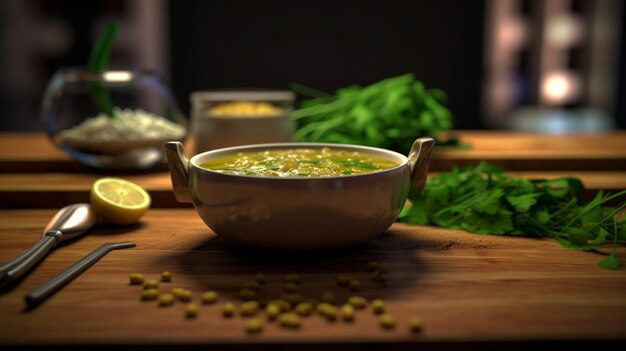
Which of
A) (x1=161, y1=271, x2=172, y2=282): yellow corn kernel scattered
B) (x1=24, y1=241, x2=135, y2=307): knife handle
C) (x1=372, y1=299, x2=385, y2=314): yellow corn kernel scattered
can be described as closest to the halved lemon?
(x1=24, y1=241, x2=135, y2=307): knife handle

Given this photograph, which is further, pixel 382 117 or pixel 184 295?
pixel 382 117

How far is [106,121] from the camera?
6.17ft

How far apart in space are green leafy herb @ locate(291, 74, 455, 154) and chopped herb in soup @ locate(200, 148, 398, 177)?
0.61 meters

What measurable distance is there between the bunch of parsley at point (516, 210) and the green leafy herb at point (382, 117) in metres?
0.54

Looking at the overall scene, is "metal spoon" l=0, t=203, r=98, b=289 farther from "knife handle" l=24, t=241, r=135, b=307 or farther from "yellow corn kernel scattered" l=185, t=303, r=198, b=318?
"yellow corn kernel scattered" l=185, t=303, r=198, b=318

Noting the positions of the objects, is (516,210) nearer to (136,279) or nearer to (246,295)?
(246,295)

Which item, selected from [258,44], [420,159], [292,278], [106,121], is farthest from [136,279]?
[258,44]

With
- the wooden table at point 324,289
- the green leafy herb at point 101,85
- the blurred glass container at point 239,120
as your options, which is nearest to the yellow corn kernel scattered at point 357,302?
the wooden table at point 324,289

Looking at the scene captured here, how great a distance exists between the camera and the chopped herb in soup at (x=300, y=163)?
1184mm

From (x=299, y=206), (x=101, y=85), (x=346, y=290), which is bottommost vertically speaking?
(x=346, y=290)

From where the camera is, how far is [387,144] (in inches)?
79.5

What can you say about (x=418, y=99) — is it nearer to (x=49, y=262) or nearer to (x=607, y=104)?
(x=49, y=262)

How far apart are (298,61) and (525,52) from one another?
2.93 metres

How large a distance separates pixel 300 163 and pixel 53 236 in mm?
518
